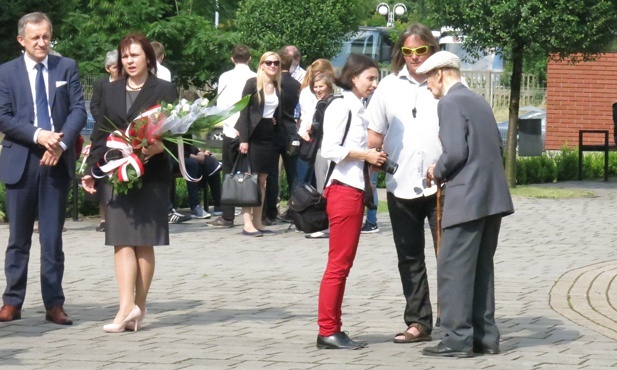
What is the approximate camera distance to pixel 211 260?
1133 cm

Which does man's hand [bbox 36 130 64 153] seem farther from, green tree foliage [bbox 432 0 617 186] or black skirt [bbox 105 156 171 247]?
green tree foliage [bbox 432 0 617 186]

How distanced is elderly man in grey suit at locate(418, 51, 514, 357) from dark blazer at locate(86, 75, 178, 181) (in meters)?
1.75

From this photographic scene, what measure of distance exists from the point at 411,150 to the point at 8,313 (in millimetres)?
2815

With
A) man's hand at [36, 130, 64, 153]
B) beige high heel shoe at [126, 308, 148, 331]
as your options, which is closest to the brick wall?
beige high heel shoe at [126, 308, 148, 331]

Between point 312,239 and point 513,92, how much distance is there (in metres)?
7.40

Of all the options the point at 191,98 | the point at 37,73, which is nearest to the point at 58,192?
the point at 37,73

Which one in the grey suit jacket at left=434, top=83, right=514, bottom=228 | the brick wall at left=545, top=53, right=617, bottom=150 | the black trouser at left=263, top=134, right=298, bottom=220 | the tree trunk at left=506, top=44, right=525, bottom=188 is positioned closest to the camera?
the grey suit jacket at left=434, top=83, right=514, bottom=228

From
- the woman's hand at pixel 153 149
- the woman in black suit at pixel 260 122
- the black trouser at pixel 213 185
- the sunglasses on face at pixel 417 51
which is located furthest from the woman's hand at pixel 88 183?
the black trouser at pixel 213 185

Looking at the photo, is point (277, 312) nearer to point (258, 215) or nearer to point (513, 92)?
point (258, 215)

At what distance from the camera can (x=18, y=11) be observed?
3173cm

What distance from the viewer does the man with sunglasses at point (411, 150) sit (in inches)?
296

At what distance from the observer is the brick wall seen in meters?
31.1

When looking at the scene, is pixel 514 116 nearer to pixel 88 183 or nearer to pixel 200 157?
pixel 200 157

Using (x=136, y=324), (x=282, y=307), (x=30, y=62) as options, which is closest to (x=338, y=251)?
(x=136, y=324)
